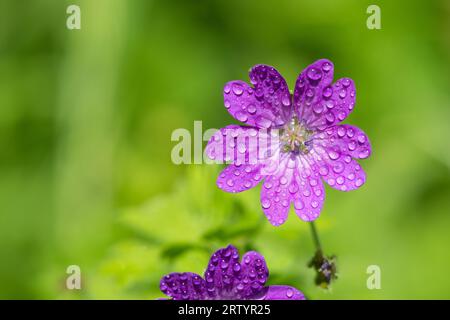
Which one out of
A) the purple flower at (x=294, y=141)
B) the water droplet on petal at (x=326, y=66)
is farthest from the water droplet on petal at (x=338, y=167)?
the water droplet on petal at (x=326, y=66)

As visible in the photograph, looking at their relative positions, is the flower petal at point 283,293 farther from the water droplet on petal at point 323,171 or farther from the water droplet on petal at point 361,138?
the water droplet on petal at point 361,138

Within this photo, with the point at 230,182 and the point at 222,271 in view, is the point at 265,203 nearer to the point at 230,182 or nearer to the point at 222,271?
the point at 230,182

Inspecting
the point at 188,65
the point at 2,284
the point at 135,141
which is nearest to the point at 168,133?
the point at 135,141

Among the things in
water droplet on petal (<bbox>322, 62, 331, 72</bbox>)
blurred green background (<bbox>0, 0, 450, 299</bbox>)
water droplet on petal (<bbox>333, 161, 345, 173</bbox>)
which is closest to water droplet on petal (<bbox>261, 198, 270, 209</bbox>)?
water droplet on petal (<bbox>333, 161, 345, 173</bbox>)

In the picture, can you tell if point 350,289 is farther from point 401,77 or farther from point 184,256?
point 401,77

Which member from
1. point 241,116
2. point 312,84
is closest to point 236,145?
point 241,116

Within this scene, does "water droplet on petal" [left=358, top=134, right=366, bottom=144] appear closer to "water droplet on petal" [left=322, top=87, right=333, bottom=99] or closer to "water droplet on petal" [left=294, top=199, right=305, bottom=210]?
"water droplet on petal" [left=322, top=87, right=333, bottom=99]
